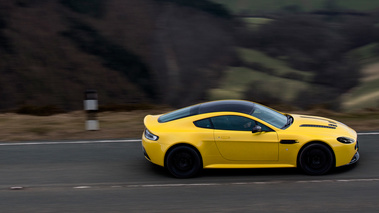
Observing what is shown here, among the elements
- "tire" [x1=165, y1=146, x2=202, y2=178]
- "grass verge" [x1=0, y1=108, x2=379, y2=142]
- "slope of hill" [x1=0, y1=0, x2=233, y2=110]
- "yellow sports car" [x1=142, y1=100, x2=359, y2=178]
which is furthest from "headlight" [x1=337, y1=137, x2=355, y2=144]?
"slope of hill" [x1=0, y1=0, x2=233, y2=110]

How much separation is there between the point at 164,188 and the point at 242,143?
1.43 m

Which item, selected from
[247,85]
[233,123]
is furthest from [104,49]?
[233,123]

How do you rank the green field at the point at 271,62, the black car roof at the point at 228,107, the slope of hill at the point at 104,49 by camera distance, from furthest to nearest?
1. the slope of hill at the point at 104,49
2. the green field at the point at 271,62
3. the black car roof at the point at 228,107

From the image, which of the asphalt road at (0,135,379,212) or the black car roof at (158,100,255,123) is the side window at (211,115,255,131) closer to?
the black car roof at (158,100,255,123)

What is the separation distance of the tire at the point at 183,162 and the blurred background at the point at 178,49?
82.3ft

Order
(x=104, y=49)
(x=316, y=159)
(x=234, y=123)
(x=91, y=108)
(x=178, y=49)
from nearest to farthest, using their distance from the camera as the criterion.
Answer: (x=316, y=159), (x=234, y=123), (x=91, y=108), (x=178, y=49), (x=104, y=49)

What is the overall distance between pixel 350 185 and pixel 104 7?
50.9m

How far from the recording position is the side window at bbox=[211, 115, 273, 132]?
714cm

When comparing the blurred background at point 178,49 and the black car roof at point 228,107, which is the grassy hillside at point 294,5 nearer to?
the blurred background at point 178,49

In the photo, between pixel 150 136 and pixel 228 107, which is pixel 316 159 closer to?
pixel 228 107

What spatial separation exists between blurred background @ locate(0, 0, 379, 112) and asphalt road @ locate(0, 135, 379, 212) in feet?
80.1

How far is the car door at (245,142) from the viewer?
7031 millimetres

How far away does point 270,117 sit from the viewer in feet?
24.4

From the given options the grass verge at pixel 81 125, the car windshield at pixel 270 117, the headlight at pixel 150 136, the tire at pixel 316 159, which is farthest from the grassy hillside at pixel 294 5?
the tire at pixel 316 159
